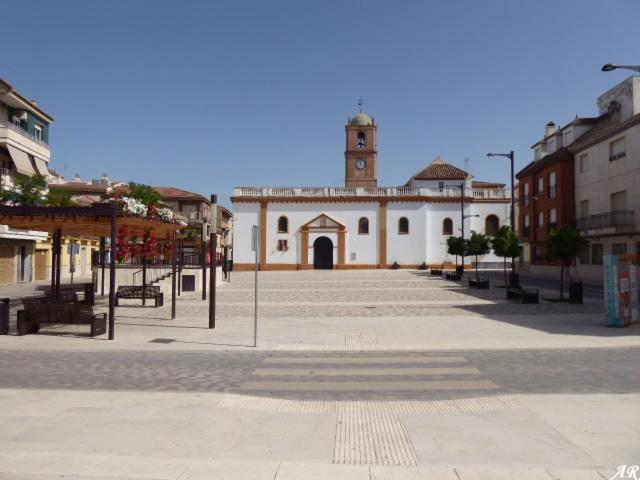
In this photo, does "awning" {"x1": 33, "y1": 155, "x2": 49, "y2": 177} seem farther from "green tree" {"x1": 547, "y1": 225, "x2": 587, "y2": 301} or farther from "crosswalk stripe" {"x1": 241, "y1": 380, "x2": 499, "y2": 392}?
"crosswalk stripe" {"x1": 241, "y1": 380, "x2": 499, "y2": 392}

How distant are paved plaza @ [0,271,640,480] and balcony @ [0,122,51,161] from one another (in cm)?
2176

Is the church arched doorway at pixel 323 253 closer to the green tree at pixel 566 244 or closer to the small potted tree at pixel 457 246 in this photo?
the small potted tree at pixel 457 246

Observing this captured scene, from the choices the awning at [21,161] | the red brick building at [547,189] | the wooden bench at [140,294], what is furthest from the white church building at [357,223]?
the wooden bench at [140,294]

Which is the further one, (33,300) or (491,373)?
(33,300)

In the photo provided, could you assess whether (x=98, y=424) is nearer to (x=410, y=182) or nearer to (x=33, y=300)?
(x=33, y=300)

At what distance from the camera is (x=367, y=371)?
8211 mm

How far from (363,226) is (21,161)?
31489 millimetres

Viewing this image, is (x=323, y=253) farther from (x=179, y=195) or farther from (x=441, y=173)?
(x=179, y=195)

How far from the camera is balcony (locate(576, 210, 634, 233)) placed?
29.0 m

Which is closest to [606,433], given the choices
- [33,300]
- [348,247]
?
[33,300]

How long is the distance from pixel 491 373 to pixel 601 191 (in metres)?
29.4

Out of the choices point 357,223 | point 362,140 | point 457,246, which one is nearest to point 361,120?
point 362,140

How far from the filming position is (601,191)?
105 ft

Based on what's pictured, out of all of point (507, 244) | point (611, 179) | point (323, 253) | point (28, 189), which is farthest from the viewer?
point (323, 253)
